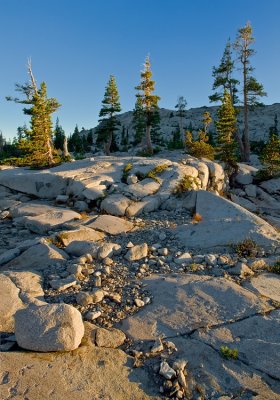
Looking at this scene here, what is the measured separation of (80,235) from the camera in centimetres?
1176

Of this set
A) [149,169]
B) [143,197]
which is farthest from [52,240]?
[149,169]

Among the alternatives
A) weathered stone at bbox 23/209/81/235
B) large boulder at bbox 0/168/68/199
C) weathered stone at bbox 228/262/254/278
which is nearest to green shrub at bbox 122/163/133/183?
large boulder at bbox 0/168/68/199

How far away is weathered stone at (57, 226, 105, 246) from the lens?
11281 millimetres

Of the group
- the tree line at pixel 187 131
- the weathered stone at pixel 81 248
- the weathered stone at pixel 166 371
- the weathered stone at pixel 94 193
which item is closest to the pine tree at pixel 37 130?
the tree line at pixel 187 131

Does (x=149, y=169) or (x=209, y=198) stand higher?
(x=149, y=169)

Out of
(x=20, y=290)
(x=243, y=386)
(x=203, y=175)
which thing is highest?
(x=203, y=175)

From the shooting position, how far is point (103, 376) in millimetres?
5363

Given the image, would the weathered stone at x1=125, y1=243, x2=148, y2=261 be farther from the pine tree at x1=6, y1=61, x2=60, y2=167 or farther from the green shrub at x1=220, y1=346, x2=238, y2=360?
the pine tree at x1=6, y1=61, x2=60, y2=167

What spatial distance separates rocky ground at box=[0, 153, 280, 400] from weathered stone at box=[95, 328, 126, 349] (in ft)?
0.08

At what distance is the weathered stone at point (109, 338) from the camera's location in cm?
620

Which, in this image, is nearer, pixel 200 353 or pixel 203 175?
pixel 200 353

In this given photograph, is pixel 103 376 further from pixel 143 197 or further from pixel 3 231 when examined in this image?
pixel 143 197

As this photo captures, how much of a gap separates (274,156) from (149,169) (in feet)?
33.9

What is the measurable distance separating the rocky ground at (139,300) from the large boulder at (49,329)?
0.07 ft
